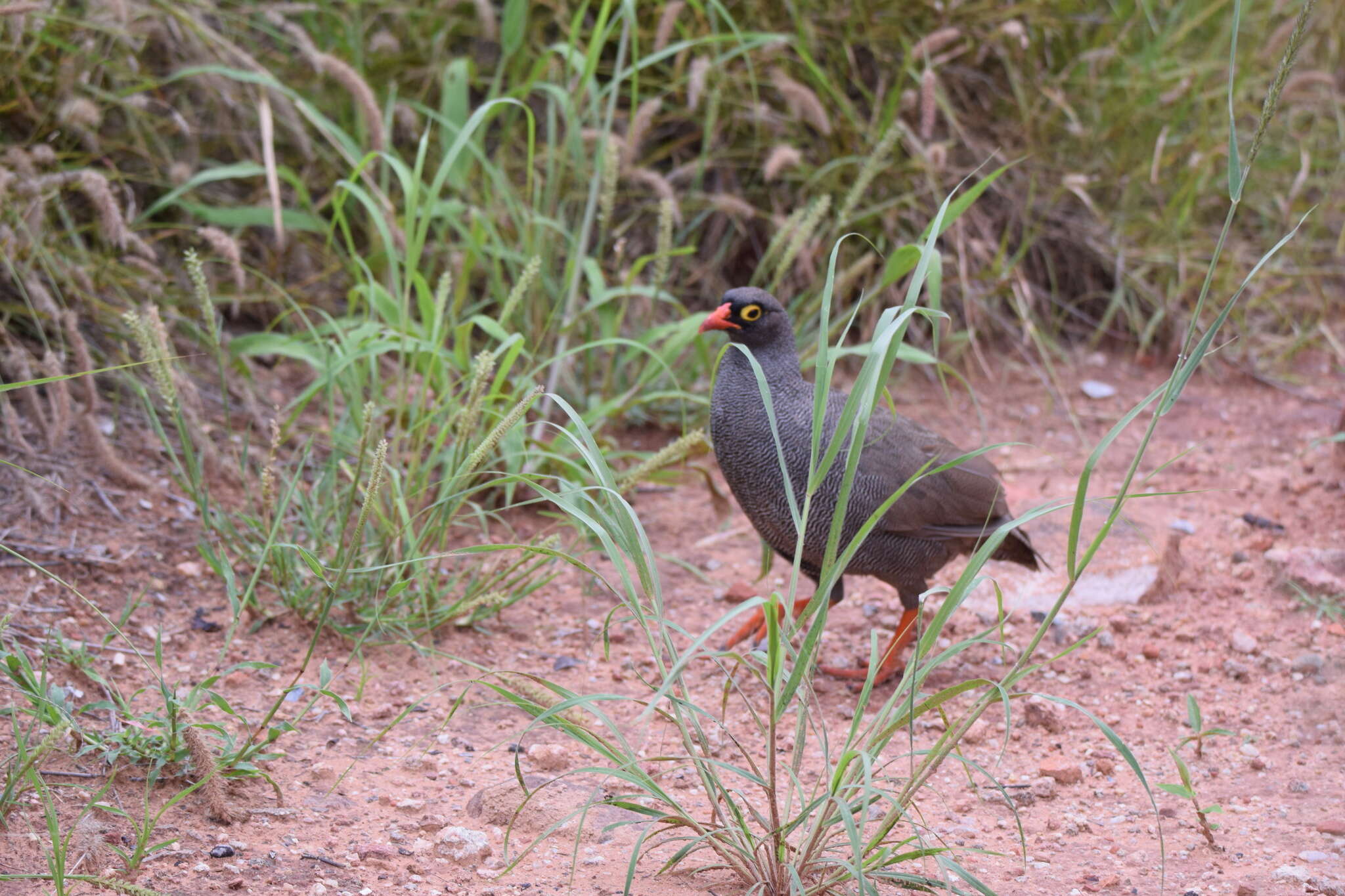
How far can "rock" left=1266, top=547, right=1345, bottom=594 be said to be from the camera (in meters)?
3.82

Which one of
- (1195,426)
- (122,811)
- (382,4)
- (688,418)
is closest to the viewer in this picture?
(122,811)

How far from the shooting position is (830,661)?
3664mm

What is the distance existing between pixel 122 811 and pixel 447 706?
1.00 meters

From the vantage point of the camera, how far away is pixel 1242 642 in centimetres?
359

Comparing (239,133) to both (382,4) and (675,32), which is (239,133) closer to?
(382,4)

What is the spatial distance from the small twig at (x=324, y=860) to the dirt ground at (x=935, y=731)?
0.05 feet

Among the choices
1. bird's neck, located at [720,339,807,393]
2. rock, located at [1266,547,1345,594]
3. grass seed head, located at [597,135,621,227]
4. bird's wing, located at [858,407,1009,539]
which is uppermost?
grass seed head, located at [597,135,621,227]

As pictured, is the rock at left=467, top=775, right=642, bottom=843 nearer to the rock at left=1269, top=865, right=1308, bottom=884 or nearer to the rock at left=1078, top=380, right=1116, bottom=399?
the rock at left=1269, top=865, right=1308, bottom=884

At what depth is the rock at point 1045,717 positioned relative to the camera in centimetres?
315

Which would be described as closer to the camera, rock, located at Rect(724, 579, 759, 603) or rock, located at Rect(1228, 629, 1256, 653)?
rock, located at Rect(1228, 629, 1256, 653)

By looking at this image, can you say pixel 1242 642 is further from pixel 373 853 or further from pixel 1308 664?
pixel 373 853

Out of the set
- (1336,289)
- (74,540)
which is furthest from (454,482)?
(1336,289)

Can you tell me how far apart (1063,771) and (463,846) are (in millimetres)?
A: 1459

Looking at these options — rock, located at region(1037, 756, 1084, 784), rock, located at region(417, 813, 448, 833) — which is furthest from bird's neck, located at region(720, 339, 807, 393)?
rock, located at region(417, 813, 448, 833)
